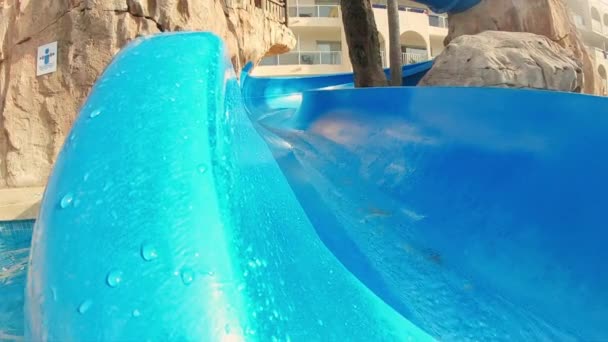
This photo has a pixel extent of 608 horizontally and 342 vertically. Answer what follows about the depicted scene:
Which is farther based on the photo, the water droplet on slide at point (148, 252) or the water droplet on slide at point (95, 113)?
the water droplet on slide at point (95, 113)

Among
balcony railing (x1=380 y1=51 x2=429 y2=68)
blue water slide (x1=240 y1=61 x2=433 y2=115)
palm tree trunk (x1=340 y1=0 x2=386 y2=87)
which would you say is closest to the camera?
palm tree trunk (x1=340 y1=0 x2=386 y2=87)

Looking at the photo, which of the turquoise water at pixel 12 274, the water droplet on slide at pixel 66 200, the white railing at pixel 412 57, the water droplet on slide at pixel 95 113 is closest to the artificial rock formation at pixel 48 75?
the turquoise water at pixel 12 274

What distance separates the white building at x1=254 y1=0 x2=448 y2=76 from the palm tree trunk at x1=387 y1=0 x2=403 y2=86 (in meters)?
9.31

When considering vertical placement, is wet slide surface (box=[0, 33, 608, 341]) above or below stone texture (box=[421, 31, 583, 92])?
below

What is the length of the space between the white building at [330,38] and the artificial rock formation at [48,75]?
328 inches

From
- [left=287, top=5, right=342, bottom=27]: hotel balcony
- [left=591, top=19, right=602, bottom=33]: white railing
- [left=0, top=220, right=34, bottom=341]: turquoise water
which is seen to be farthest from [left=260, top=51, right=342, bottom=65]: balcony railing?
[left=591, top=19, right=602, bottom=33]: white railing

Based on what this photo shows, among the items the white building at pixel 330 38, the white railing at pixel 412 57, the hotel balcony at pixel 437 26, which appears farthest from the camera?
the hotel balcony at pixel 437 26

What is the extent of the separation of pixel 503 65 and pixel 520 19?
8.81 feet

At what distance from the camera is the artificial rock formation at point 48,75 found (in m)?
4.07

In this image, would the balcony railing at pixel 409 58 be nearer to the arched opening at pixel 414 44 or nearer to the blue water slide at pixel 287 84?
the arched opening at pixel 414 44

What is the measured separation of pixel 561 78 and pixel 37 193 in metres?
4.37

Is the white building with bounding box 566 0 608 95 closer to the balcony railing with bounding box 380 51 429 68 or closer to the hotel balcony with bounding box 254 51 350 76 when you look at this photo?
the balcony railing with bounding box 380 51 429 68

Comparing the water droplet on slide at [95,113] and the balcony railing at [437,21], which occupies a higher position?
the balcony railing at [437,21]

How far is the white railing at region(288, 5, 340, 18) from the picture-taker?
44.5 feet
